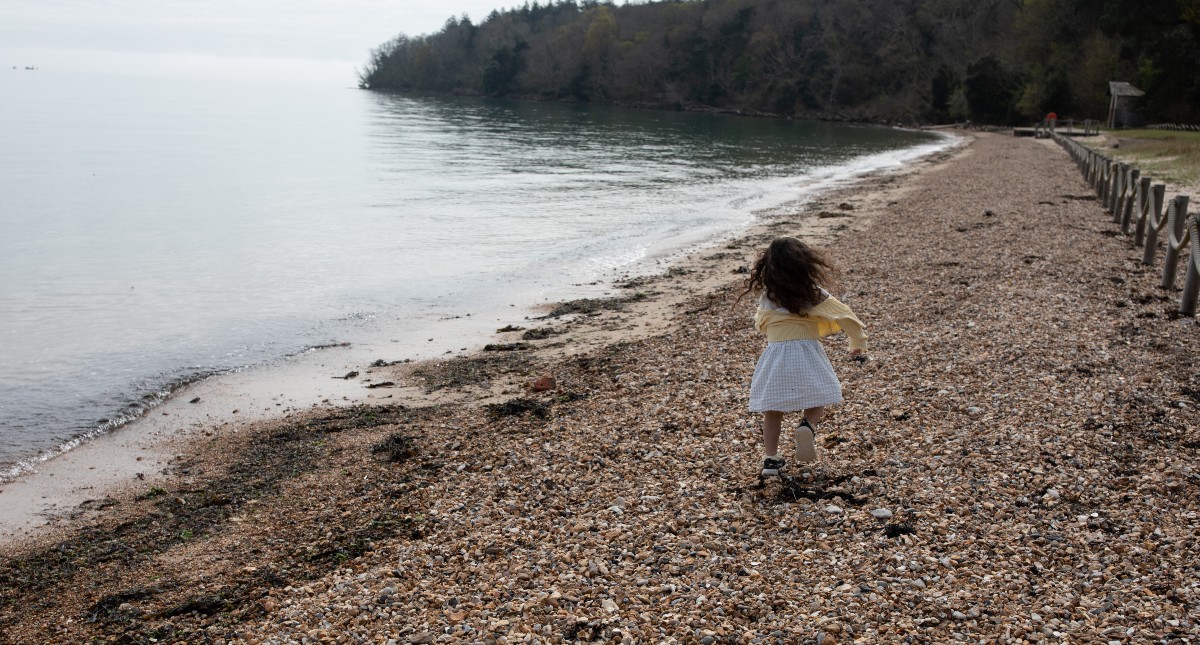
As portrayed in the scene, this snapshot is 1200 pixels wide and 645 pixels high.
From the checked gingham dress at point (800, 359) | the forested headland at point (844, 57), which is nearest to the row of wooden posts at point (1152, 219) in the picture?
the checked gingham dress at point (800, 359)

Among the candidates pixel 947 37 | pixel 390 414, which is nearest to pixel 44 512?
pixel 390 414

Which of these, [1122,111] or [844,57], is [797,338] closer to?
[1122,111]

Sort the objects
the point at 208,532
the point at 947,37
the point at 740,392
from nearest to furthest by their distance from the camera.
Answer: the point at 208,532
the point at 740,392
the point at 947,37

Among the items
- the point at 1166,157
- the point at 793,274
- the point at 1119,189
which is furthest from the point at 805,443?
the point at 1166,157

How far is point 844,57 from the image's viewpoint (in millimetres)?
108500

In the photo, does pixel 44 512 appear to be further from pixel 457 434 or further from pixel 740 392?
pixel 740 392

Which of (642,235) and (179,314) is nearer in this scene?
(179,314)

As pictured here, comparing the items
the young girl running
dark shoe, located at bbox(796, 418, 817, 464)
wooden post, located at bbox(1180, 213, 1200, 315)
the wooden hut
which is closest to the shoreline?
the young girl running

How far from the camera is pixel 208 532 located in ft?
21.3

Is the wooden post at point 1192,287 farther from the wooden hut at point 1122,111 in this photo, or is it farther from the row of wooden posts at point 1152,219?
the wooden hut at point 1122,111

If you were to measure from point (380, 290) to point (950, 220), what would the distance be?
1305cm

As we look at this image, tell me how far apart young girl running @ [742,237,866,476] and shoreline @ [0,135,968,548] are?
454 cm

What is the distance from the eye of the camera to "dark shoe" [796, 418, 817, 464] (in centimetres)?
567

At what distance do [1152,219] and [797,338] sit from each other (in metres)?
10.2
